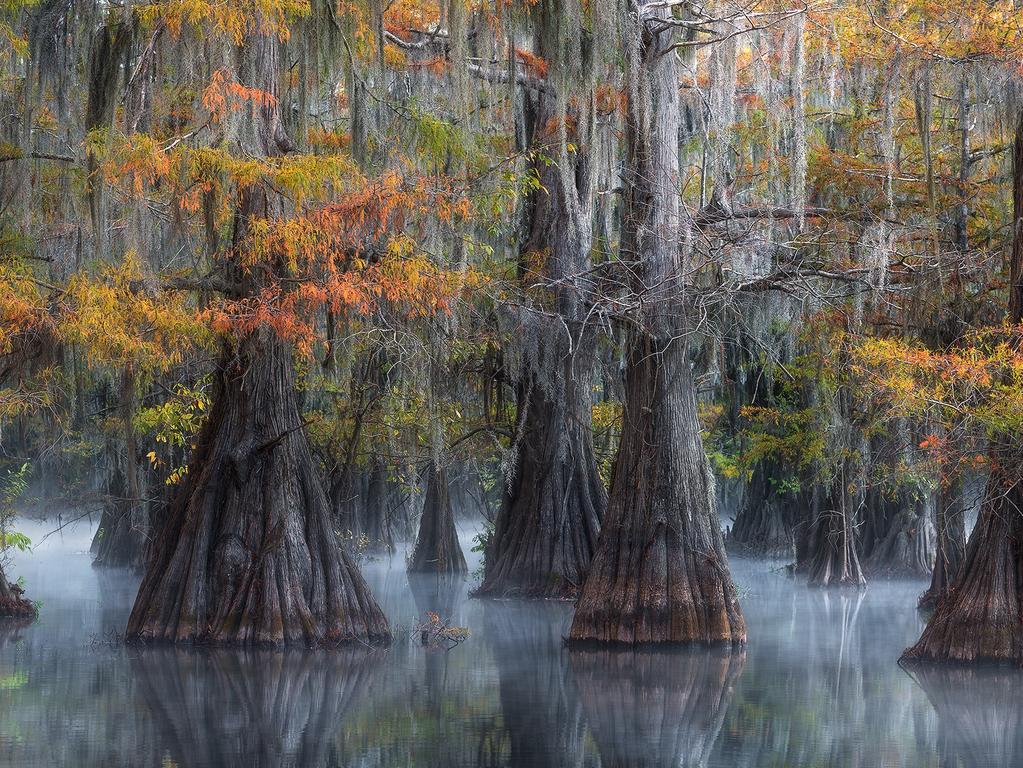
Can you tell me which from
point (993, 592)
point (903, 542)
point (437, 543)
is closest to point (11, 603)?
point (437, 543)

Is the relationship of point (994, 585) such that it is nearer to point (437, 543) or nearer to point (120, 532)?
point (437, 543)

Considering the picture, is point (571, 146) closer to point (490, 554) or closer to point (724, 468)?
point (490, 554)

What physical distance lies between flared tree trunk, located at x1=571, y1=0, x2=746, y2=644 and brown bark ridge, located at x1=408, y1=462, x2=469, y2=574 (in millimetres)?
11128

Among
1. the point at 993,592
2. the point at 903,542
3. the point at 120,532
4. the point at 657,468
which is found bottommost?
the point at 993,592

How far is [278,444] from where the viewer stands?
14594 mm

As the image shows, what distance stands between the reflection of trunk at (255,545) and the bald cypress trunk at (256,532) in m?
0.01

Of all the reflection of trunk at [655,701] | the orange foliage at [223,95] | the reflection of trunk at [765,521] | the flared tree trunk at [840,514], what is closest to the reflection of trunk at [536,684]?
the reflection of trunk at [655,701]

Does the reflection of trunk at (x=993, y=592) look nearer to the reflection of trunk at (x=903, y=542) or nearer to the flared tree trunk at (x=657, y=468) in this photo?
the flared tree trunk at (x=657, y=468)

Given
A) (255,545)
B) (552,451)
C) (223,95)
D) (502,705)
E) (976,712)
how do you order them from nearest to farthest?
(976,712) < (502,705) < (223,95) < (255,545) < (552,451)

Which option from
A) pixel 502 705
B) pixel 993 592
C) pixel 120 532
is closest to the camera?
pixel 502 705

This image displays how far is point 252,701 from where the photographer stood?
37.6ft

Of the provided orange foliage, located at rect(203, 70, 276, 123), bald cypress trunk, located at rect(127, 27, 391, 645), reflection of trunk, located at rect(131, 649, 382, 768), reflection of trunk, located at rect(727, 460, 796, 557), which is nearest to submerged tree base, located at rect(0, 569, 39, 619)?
bald cypress trunk, located at rect(127, 27, 391, 645)

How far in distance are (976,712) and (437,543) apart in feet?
52.0

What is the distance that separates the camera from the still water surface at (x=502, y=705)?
31.6ft
